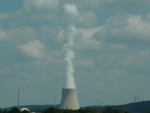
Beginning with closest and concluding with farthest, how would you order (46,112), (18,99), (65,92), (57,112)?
(65,92), (57,112), (46,112), (18,99)

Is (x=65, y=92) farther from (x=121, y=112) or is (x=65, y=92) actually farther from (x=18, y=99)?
(x=18, y=99)

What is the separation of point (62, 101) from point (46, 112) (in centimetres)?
1285

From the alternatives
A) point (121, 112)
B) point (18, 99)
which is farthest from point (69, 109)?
point (18, 99)

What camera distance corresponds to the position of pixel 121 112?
9400 centimetres

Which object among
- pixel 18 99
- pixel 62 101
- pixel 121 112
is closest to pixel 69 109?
pixel 62 101

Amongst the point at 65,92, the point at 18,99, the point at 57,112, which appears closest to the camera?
the point at 65,92

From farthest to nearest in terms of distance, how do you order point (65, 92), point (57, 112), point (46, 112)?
point (46, 112) < point (57, 112) < point (65, 92)

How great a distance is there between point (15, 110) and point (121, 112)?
21.1 meters

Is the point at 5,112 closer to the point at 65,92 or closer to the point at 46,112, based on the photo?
the point at 46,112

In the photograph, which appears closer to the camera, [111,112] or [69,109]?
[69,109]

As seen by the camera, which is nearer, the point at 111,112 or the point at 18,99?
the point at 111,112

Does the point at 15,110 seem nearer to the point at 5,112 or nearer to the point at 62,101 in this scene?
the point at 5,112

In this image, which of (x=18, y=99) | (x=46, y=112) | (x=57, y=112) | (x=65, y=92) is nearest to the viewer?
(x=65, y=92)

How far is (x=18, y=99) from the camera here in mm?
117625
